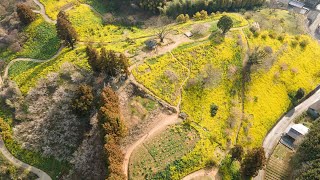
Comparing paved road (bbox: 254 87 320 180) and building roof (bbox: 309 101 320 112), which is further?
building roof (bbox: 309 101 320 112)

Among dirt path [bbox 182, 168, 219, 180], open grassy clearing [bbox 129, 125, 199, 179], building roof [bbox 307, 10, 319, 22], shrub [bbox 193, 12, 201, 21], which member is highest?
shrub [bbox 193, 12, 201, 21]

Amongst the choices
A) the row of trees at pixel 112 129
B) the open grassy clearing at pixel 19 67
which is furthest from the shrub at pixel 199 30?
the open grassy clearing at pixel 19 67

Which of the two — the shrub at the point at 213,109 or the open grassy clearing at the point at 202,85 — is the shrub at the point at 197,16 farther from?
the shrub at the point at 213,109

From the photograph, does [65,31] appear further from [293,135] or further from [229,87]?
[293,135]

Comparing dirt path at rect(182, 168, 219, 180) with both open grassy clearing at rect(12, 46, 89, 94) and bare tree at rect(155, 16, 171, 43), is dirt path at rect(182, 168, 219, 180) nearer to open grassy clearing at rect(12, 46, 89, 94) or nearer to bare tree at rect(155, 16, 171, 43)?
open grassy clearing at rect(12, 46, 89, 94)

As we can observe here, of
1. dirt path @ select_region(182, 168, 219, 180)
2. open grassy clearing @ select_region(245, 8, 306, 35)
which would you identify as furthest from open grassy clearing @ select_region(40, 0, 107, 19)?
dirt path @ select_region(182, 168, 219, 180)

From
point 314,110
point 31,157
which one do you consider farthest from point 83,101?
point 314,110
